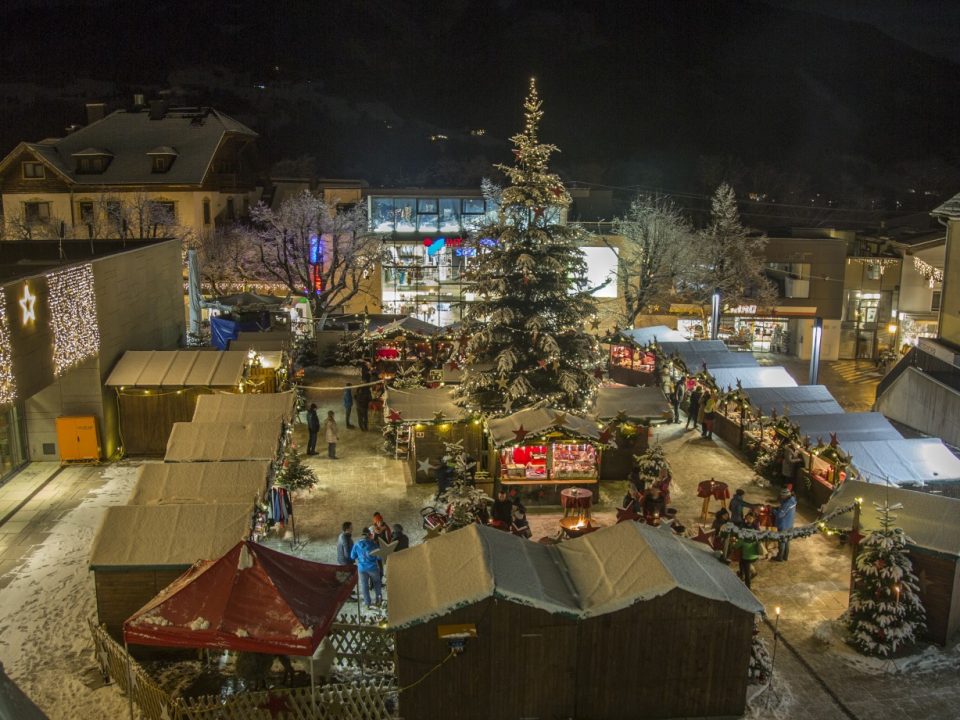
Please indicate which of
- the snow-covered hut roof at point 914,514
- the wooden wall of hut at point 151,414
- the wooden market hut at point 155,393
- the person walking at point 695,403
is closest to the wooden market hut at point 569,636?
the snow-covered hut roof at point 914,514

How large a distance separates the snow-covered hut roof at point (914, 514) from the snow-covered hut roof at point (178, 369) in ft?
49.2

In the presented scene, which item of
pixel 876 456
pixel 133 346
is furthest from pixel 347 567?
pixel 133 346

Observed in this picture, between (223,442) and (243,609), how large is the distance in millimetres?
8165

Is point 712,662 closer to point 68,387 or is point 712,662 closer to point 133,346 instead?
point 68,387

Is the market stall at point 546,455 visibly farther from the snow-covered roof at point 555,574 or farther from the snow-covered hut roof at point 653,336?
the snow-covered hut roof at point 653,336

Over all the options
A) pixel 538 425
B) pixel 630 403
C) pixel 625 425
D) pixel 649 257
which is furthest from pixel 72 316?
pixel 649 257

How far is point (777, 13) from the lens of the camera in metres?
137

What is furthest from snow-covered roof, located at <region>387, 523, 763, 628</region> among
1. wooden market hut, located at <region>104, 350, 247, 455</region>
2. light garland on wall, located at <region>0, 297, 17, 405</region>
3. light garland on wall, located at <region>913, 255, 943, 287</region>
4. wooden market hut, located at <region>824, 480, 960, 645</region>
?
light garland on wall, located at <region>913, 255, 943, 287</region>

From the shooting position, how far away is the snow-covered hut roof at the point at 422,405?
20391 millimetres

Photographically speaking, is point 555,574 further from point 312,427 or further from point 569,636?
point 312,427

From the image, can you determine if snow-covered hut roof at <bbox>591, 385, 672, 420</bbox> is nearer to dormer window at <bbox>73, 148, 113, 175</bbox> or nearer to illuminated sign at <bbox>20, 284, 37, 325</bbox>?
illuminated sign at <bbox>20, 284, 37, 325</bbox>

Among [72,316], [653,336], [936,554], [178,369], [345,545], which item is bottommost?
[345,545]

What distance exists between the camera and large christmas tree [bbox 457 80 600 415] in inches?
778

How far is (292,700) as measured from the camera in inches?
380
